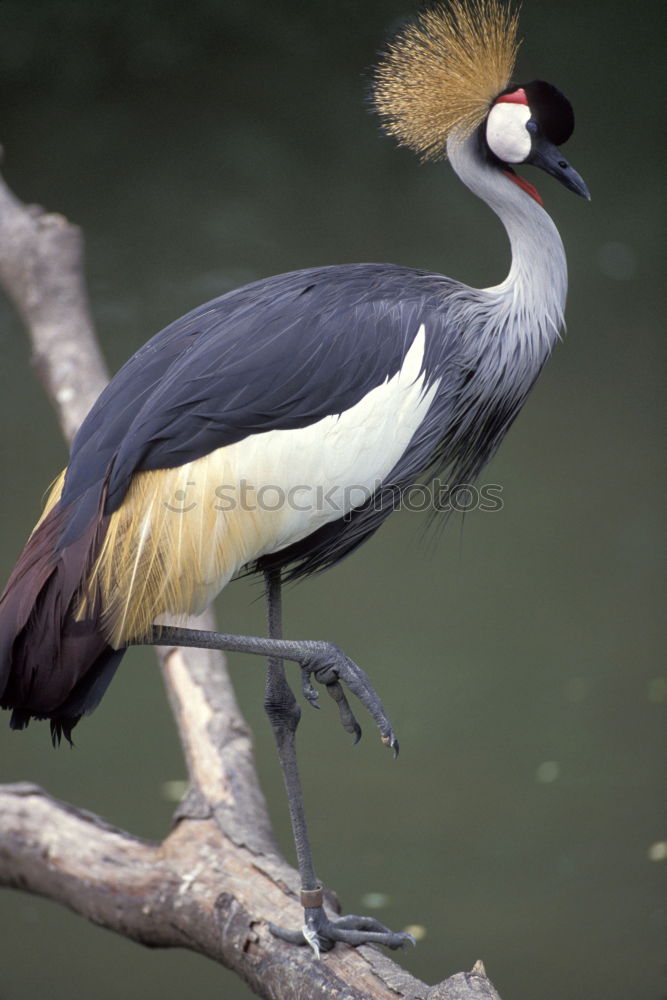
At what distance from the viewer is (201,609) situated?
44.0 inches

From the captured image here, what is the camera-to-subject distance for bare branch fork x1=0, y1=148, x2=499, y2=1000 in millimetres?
1229

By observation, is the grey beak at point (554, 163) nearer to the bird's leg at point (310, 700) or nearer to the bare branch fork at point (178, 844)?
the bird's leg at point (310, 700)

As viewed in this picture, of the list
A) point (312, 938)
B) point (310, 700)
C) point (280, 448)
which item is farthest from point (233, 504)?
point (312, 938)

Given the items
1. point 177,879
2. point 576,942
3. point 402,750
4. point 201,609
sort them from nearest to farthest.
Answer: point 201,609, point 177,879, point 576,942, point 402,750

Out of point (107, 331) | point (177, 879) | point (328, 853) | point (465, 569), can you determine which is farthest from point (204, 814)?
point (107, 331)

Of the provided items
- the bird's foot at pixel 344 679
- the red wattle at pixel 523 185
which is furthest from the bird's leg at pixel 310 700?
the red wattle at pixel 523 185

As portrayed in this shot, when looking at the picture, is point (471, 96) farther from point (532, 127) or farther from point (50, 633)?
point (50, 633)

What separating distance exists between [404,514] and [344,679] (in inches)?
52.4

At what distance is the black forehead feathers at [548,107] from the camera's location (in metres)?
1.33

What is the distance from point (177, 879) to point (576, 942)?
98 centimetres

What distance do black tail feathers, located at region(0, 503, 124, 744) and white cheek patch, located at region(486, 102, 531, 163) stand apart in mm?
709

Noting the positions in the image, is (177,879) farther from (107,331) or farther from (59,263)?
(107,331)

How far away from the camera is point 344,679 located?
1.11 meters

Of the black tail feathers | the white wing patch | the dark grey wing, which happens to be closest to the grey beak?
the dark grey wing
